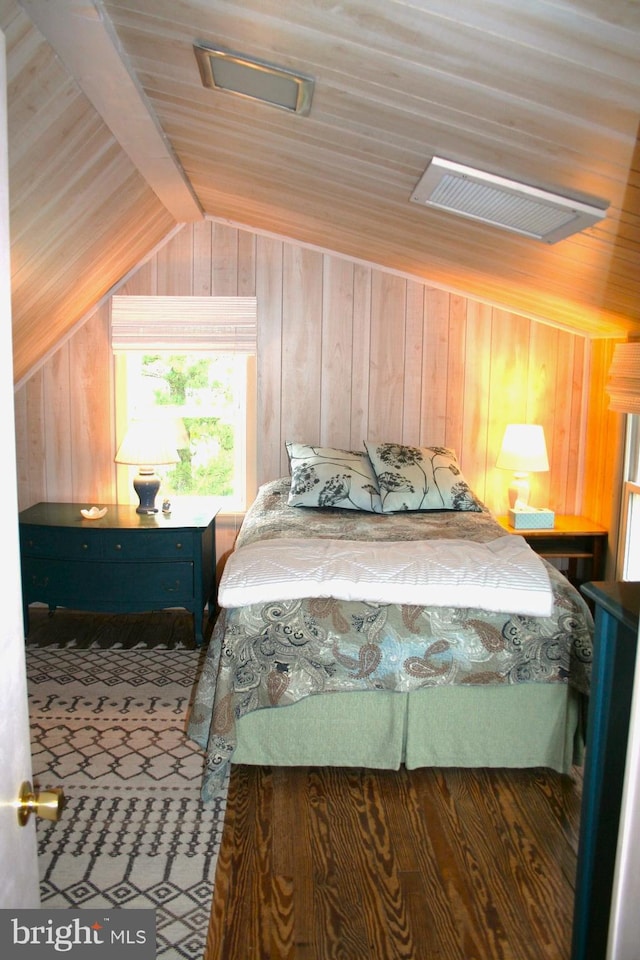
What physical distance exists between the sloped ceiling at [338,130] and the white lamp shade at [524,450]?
2.39 ft

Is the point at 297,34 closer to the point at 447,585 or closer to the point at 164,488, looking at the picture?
the point at 447,585

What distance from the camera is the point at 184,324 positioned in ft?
14.8

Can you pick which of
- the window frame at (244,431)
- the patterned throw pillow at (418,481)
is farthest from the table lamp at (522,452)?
the window frame at (244,431)

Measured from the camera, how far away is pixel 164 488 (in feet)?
15.5

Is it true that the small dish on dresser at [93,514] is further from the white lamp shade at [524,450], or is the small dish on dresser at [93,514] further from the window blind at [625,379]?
the window blind at [625,379]

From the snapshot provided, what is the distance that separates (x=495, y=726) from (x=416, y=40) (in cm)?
208

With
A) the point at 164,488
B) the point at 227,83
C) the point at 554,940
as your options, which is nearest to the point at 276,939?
the point at 554,940

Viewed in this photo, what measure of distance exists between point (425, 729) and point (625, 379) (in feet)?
6.76

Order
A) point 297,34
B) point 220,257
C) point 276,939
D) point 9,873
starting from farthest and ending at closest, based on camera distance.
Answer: point 220,257 → point 276,939 → point 297,34 → point 9,873

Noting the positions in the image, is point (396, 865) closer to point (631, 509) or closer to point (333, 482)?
point (333, 482)

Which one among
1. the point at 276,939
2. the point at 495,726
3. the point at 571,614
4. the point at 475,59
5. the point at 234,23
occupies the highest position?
the point at 234,23

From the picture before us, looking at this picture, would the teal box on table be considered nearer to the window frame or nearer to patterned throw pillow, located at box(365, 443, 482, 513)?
patterned throw pillow, located at box(365, 443, 482, 513)

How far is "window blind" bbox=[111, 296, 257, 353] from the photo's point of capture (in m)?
4.48

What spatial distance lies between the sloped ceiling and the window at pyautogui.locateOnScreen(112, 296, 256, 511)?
21.9 inches
